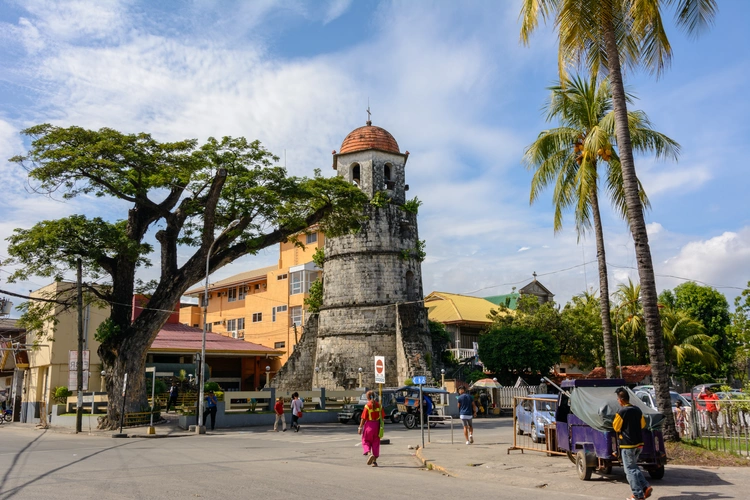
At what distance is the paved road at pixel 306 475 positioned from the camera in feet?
28.9

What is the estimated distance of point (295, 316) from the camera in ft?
147

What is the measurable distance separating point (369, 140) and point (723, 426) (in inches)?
1000

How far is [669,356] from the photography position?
41.1m

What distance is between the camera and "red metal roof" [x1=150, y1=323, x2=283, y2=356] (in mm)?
35031

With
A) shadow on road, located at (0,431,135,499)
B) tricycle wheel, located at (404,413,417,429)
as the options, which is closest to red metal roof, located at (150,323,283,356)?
tricycle wheel, located at (404,413,417,429)

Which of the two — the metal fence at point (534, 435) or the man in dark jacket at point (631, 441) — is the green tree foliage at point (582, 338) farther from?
the man in dark jacket at point (631, 441)

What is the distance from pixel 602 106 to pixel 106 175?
18.2 m

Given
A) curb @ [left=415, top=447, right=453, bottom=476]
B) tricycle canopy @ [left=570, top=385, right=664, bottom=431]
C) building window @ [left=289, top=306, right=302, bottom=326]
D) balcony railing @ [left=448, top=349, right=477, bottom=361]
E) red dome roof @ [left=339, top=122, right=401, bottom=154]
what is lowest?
curb @ [left=415, top=447, right=453, bottom=476]

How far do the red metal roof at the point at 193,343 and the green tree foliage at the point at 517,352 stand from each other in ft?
45.3

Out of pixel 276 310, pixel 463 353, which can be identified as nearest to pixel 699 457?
pixel 463 353

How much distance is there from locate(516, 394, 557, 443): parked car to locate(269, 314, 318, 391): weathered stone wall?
1875 cm

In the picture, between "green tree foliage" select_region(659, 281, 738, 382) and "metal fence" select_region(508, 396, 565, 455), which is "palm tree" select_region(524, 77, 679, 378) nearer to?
"metal fence" select_region(508, 396, 565, 455)

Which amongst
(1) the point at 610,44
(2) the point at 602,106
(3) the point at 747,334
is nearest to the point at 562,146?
(2) the point at 602,106

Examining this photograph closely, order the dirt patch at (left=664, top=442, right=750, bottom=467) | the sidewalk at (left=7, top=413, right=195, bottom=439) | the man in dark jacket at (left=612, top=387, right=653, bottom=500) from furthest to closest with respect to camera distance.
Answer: the sidewalk at (left=7, top=413, right=195, bottom=439), the dirt patch at (left=664, top=442, right=750, bottom=467), the man in dark jacket at (left=612, top=387, right=653, bottom=500)
